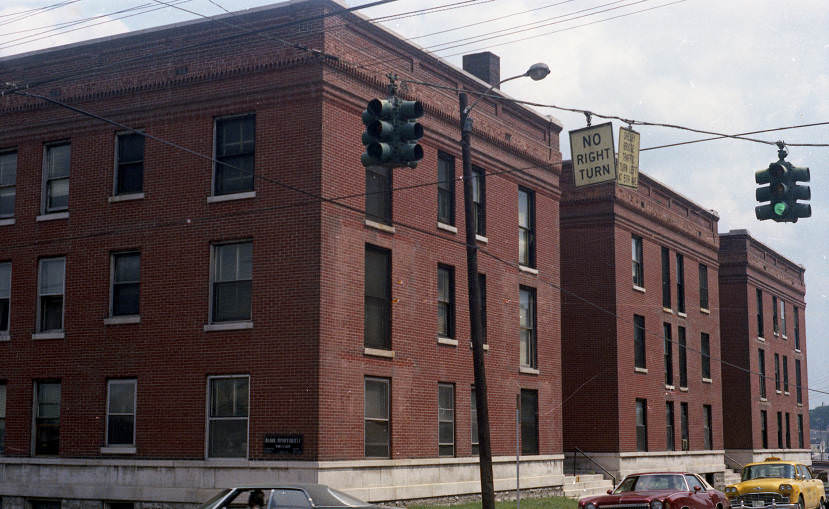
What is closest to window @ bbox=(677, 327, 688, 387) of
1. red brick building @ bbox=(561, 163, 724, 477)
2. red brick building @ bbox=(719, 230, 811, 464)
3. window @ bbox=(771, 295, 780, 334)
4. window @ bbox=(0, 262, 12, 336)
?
red brick building @ bbox=(561, 163, 724, 477)

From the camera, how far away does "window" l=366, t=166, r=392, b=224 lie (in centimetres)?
2852

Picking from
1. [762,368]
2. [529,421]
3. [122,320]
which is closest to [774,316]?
[762,368]

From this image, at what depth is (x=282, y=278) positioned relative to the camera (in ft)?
86.6

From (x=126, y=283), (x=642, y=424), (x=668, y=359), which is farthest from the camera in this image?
Result: (x=668, y=359)

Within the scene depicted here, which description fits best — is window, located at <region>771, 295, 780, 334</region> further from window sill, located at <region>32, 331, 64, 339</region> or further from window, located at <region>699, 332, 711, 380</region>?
window sill, located at <region>32, 331, 64, 339</region>

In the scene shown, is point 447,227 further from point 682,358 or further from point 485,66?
point 682,358

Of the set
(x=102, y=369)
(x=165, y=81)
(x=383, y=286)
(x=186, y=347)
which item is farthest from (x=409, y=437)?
(x=165, y=81)

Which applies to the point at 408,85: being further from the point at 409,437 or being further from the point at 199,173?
the point at 409,437

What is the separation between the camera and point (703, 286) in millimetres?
51062

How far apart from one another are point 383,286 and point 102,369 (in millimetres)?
7564

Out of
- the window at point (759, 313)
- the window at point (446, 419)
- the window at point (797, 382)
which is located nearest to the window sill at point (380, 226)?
the window at point (446, 419)

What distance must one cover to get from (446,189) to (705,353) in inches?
917

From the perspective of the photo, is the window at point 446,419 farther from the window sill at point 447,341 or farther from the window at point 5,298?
the window at point 5,298

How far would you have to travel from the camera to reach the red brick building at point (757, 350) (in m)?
56.2
